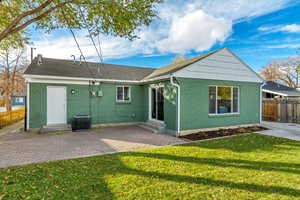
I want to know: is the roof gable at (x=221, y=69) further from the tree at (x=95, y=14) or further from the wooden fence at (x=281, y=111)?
the wooden fence at (x=281, y=111)

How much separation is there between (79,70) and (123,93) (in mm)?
3288

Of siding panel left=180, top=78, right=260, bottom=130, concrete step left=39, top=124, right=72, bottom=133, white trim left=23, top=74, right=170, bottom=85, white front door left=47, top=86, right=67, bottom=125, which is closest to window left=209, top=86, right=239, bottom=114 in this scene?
siding panel left=180, top=78, right=260, bottom=130

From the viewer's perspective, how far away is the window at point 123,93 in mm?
10469

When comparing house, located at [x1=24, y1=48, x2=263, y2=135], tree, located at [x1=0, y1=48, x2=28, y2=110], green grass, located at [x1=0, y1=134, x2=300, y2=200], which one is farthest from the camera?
tree, located at [x1=0, y1=48, x2=28, y2=110]

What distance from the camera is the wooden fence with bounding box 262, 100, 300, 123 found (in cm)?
1113

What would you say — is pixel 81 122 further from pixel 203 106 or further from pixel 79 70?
pixel 203 106

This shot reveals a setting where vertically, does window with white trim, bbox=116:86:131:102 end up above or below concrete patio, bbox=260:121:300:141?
above

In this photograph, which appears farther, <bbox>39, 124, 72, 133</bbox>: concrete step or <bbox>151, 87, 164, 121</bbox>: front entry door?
<bbox>151, 87, 164, 121</bbox>: front entry door

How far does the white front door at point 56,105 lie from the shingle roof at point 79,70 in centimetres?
91

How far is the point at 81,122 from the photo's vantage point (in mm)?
8797

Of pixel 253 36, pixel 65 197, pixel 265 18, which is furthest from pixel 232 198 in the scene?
pixel 253 36

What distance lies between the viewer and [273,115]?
12320 mm

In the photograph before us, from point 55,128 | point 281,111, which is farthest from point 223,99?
point 55,128

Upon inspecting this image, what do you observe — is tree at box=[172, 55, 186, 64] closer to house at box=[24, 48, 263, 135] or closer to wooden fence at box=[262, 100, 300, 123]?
wooden fence at box=[262, 100, 300, 123]
